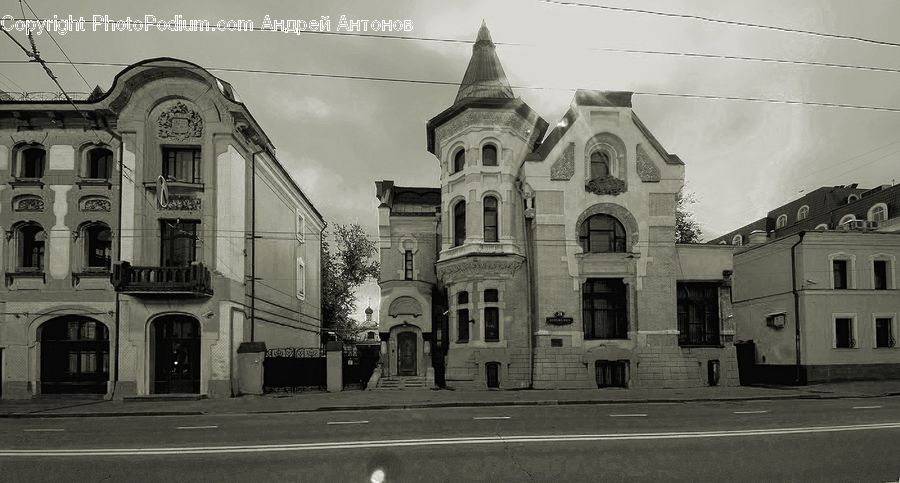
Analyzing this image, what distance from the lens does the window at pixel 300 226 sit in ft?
127

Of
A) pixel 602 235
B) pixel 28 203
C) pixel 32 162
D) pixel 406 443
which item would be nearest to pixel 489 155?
pixel 602 235

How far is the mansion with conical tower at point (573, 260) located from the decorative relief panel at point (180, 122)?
10.9 m

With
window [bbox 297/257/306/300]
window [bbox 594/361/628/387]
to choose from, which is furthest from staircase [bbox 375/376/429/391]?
window [bbox 297/257/306/300]

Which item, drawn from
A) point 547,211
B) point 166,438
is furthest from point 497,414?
point 547,211

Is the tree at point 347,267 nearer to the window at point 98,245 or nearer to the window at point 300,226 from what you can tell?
the window at point 300,226

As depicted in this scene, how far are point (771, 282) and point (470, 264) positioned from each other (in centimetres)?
1649

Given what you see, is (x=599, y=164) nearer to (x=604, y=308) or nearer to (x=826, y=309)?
(x=604, y=308)

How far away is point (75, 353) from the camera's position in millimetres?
26141

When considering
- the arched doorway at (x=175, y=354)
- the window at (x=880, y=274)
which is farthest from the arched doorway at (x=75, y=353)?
the window at (x=880, y=274)

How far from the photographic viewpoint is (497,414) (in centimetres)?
1777

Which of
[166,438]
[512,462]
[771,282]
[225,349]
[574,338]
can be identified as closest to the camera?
[512,462]

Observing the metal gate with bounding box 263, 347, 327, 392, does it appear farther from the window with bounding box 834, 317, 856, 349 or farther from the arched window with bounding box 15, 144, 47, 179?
the window with bounding box 834, 317, 856, 349

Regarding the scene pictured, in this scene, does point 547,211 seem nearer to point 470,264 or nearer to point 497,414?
point 470,264

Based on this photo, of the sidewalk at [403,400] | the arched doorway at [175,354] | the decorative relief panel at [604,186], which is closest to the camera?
the sidewalk at [403,400]
